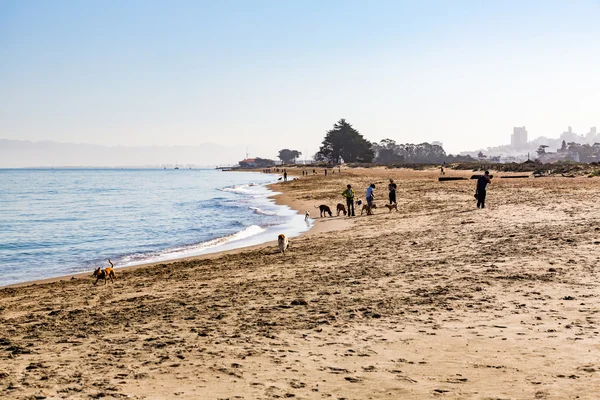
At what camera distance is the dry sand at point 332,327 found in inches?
211

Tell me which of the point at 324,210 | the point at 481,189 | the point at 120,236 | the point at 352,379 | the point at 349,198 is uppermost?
the point at 481,189

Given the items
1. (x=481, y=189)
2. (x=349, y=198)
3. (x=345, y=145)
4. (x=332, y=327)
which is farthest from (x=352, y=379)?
(x=345, y=145)

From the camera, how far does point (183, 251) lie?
63.6 ft

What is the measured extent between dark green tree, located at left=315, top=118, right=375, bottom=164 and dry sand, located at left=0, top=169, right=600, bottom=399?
138917mm

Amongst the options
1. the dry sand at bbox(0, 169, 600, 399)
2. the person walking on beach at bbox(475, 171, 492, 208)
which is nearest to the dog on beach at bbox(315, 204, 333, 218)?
the person walking on beach at bbox(475, 171, 492, 208)

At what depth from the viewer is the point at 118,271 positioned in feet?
49.5

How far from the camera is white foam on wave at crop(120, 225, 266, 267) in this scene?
1782 centimetres

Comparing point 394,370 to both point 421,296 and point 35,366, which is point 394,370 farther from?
point 35,366

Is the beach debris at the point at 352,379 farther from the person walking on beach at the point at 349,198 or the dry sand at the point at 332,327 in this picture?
the person walking on beach at the point at 349,198

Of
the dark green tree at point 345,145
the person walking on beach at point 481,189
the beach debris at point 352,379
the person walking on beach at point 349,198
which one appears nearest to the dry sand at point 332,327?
the beach debris at point 352,379

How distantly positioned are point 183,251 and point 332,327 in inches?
514

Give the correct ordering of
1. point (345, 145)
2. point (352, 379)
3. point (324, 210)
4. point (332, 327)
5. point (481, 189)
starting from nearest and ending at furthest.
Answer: point (352, 379)
point (332, 327)
point (481, 189)
point (324, 210)
point (345, 145)

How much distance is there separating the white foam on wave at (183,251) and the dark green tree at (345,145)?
5134 inches

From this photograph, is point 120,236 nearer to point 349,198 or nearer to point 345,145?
point 349,198
